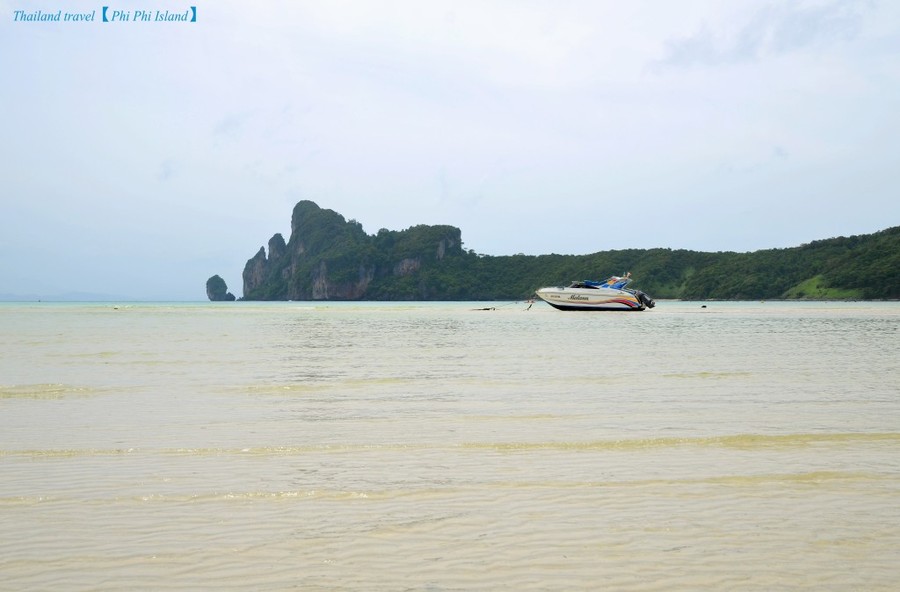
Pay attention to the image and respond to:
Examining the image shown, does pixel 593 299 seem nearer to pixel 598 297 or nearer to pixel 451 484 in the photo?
→ pixel 598 297

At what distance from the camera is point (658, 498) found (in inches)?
283

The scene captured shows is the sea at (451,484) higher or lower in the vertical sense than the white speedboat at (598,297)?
lower

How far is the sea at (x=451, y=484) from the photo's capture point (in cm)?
531

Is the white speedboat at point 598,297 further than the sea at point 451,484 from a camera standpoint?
Yes

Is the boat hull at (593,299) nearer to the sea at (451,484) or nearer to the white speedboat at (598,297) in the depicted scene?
the white speedboat at (598,297)

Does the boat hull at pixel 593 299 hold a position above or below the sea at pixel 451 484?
above

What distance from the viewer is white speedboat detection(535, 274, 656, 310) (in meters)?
82.3

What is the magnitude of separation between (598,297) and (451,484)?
77485 mm

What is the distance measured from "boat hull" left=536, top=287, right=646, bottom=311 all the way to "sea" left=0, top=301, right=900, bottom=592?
65445 mm

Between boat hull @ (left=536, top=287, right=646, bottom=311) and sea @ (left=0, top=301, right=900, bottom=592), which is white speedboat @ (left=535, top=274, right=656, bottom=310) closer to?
boat hull @ (left=536, top=287, right=646, bottom=311)

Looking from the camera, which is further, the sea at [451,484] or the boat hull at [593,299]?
the boat hull at [593,299]

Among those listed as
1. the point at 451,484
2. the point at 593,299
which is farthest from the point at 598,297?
the point at 451,484

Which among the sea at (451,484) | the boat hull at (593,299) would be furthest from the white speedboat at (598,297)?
the sea at (451,484)

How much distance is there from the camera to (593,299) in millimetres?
83625
